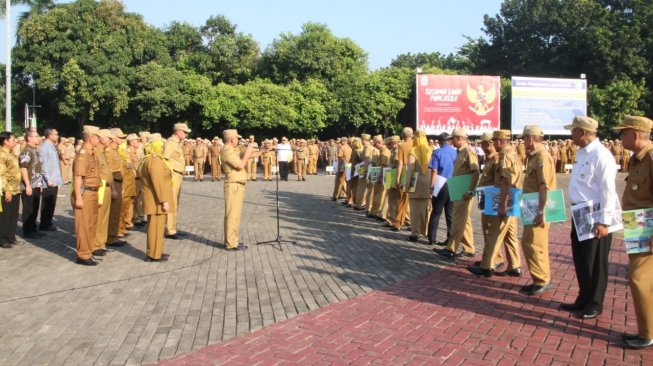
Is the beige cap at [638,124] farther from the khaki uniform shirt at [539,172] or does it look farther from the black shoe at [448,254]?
the black shoe at [448,254]

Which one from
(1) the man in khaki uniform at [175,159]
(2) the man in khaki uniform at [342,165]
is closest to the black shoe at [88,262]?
(1) the man in khaki uniform at [175,159]

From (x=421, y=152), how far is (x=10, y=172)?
7.01 m

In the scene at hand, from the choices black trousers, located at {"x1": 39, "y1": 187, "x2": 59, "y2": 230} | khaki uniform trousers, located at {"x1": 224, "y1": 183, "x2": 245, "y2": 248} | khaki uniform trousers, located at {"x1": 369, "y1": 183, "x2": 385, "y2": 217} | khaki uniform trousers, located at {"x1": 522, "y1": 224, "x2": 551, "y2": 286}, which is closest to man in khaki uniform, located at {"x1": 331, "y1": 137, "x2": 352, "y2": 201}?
khaki uniform trousers, located at {"x1": 369, "y1": 183, "x2": 385, "y2": 217}

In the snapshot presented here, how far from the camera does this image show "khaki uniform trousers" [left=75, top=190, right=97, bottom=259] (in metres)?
8.34

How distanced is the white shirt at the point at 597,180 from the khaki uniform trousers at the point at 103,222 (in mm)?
6834

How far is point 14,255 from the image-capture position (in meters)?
9.18

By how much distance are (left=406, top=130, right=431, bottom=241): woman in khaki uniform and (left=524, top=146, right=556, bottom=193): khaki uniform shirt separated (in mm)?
3161

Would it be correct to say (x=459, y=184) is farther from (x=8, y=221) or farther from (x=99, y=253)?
(x=8, y=221)

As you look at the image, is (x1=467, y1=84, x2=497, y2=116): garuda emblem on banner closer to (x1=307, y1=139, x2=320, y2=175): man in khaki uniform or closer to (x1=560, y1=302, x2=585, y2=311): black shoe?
(x1=307, y1=139, x2=320, y2=175): man in khaki uniform

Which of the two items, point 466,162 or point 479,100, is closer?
point 466,162

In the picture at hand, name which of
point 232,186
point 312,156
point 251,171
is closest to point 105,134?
point 232,186

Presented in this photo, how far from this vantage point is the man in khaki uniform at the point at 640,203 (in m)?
5.04

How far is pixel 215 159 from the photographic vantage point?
25953 millimetres

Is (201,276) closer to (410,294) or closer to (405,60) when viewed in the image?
(410,294)
